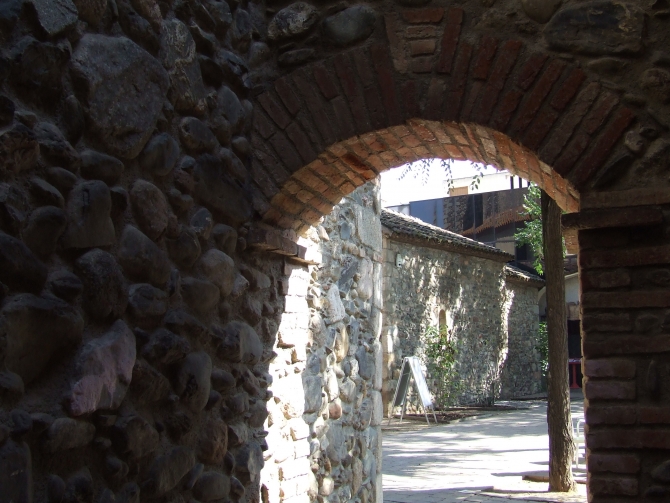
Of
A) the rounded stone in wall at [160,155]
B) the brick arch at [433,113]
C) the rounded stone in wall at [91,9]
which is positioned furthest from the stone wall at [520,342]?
the rounded stone in wall at [91,9]

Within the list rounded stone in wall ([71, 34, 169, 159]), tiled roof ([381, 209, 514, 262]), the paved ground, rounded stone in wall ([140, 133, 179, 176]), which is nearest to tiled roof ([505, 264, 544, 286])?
tiled roof ([381, 209, 514, 262])

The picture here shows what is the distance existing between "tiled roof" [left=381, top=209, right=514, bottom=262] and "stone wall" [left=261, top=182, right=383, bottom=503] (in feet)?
29.2

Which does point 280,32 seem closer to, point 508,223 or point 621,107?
point 621,107

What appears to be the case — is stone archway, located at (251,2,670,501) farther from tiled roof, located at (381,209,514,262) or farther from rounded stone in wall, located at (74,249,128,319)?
tiled roof, located at (381,209,514,262)

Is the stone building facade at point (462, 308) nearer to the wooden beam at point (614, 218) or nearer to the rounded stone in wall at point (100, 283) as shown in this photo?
the wooden beam at point (614, 218)

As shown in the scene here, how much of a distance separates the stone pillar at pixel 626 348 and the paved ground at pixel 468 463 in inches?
156

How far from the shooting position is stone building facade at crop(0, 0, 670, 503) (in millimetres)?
1867

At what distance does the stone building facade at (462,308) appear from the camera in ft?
46.7

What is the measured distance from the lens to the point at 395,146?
3.15 m

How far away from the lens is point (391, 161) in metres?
3.35

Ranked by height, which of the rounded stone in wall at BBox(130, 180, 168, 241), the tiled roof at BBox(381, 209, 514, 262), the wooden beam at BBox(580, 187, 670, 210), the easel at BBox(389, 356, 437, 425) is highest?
the tiled roof at BBox(381, 209, 514, 262)

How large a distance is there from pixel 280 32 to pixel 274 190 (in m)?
0.68

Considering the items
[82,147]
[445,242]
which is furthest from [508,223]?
[82,147]

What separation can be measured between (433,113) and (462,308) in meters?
14.6
